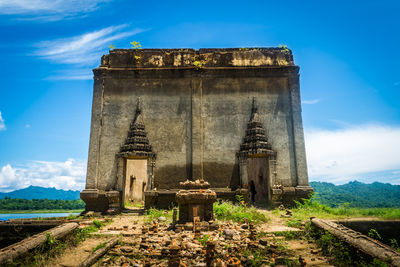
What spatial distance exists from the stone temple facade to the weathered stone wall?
0.14 feet

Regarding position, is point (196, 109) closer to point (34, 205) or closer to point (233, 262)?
point (233, 262)

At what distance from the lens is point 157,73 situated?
11.9m

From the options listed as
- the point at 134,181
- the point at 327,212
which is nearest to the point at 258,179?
the point at 327,212

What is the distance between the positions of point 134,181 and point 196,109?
855 cm

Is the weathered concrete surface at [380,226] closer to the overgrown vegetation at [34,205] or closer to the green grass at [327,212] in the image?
the green grass at [327,212]

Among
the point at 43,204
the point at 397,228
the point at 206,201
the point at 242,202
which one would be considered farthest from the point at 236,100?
the point at 43,204

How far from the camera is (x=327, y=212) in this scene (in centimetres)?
970

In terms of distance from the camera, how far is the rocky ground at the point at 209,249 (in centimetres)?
427

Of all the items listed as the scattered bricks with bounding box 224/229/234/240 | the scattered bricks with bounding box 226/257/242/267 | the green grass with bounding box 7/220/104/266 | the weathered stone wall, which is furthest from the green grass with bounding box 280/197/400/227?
the green grass with bounding box 7/220/104/266

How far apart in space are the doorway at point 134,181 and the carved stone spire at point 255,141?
27.6ft

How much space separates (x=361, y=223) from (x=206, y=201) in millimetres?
4119

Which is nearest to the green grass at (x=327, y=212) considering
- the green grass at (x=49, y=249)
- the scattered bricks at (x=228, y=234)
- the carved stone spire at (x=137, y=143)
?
the scattered bricks at (x=228, y=234)

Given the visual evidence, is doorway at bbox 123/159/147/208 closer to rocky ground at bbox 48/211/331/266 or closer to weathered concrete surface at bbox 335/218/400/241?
rocky ground at bbox 48/211/331/266

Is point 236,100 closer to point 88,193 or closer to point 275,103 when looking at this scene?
point 275,103
